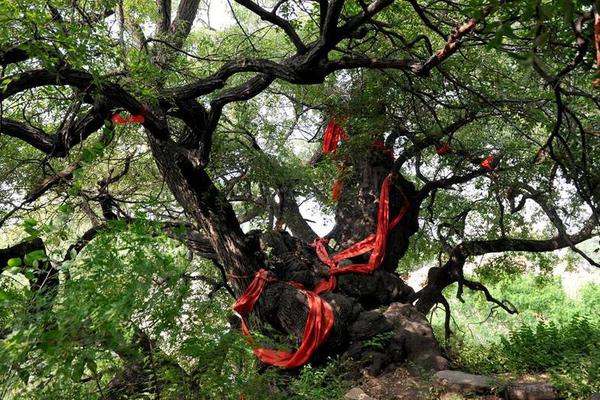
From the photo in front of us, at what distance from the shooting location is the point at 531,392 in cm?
519

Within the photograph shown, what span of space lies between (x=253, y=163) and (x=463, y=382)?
182 inches

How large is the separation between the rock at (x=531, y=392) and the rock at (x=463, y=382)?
0.56ft

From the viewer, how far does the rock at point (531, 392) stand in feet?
16.9

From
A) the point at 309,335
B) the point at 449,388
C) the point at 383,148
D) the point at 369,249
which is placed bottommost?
the point at 449,388

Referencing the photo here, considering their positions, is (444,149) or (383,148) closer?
(444,149)

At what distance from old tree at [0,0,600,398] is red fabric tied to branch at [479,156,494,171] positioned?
32mm

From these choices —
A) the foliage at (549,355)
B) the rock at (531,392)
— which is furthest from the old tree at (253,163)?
the rock at (531,392)

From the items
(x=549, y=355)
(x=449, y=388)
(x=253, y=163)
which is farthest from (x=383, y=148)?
(x=449, y=388)

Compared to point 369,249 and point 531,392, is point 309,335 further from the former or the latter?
point 531,392

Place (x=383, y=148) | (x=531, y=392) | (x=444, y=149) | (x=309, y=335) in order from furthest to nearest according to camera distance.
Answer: (x=383, y=148) < (x=444, y=149) < (x=309, y=335) < (x=531, y=392)

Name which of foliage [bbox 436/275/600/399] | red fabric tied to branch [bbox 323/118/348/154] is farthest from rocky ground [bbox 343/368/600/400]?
red fabric tied to branch [bbox 323/118/348/154]

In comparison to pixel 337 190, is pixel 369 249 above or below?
below

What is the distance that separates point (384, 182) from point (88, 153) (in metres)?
5.80

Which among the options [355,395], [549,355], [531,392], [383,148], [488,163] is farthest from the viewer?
[383,148]
